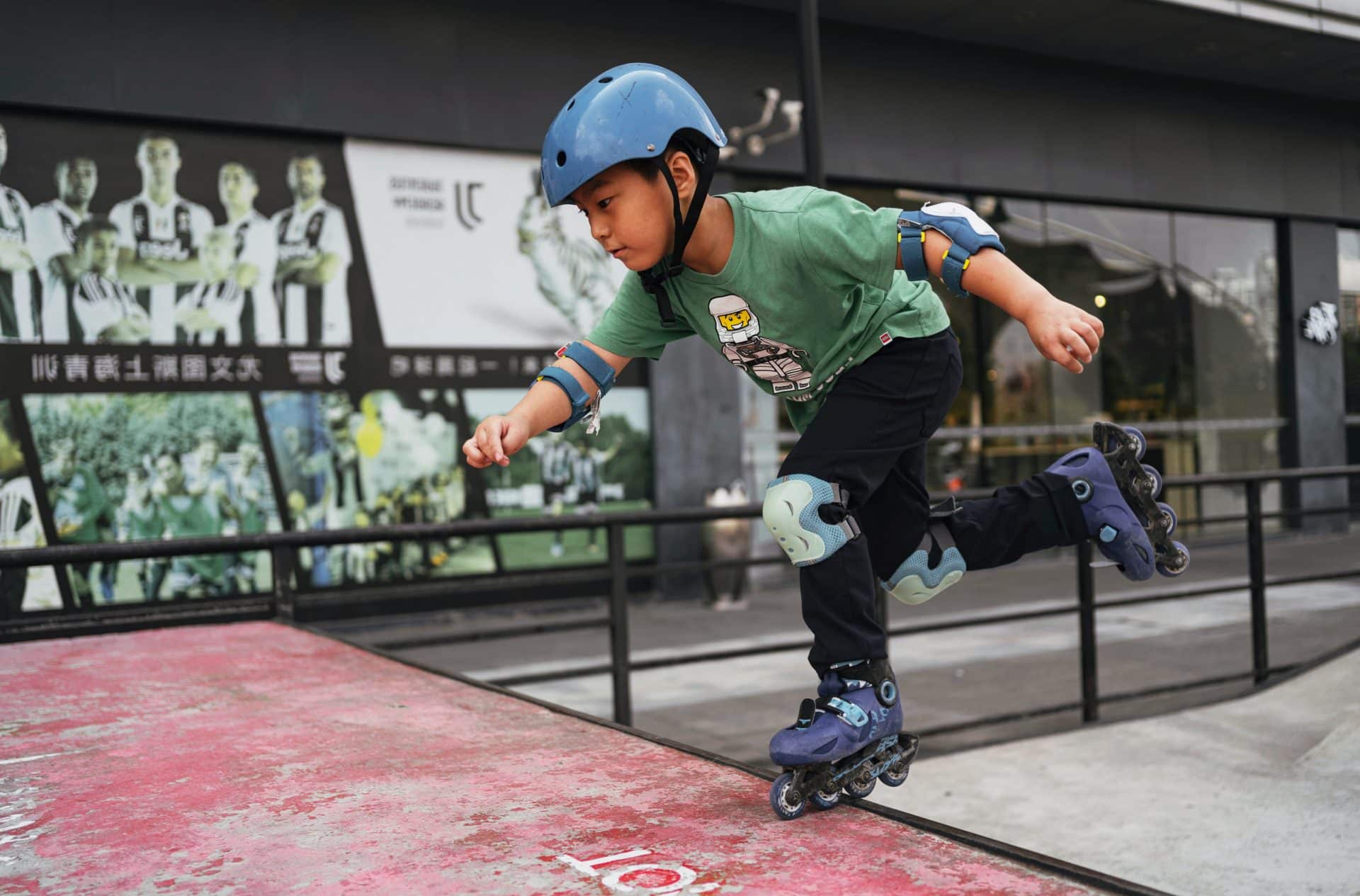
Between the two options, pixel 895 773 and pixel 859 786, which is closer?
pixel 859 786

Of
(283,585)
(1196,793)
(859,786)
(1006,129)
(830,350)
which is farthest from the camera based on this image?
(1006,129)

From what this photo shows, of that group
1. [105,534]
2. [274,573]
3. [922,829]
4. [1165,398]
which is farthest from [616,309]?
[1165,398]

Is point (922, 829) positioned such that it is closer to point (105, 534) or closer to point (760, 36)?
point (105, 534)

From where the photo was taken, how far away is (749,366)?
7.50ft

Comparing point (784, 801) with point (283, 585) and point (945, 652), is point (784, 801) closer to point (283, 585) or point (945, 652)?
point (283, 585)

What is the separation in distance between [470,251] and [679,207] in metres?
7.41

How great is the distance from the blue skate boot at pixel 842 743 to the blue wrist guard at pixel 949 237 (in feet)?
2.38

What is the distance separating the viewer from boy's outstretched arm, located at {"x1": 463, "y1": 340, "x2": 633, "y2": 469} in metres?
2.14

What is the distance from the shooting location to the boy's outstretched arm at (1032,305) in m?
1.75

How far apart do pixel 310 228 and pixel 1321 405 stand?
1330 centimetres

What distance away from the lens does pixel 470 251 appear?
29.9 feet

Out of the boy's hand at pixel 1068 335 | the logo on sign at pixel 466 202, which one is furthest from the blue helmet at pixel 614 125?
the logo on sign at pixel 466 202

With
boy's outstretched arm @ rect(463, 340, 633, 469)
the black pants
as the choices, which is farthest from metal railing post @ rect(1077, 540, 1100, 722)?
boy's outstretched arm @ rect(463, 340, 633, 469)

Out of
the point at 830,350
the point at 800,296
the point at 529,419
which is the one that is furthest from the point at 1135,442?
the point at 529,419
